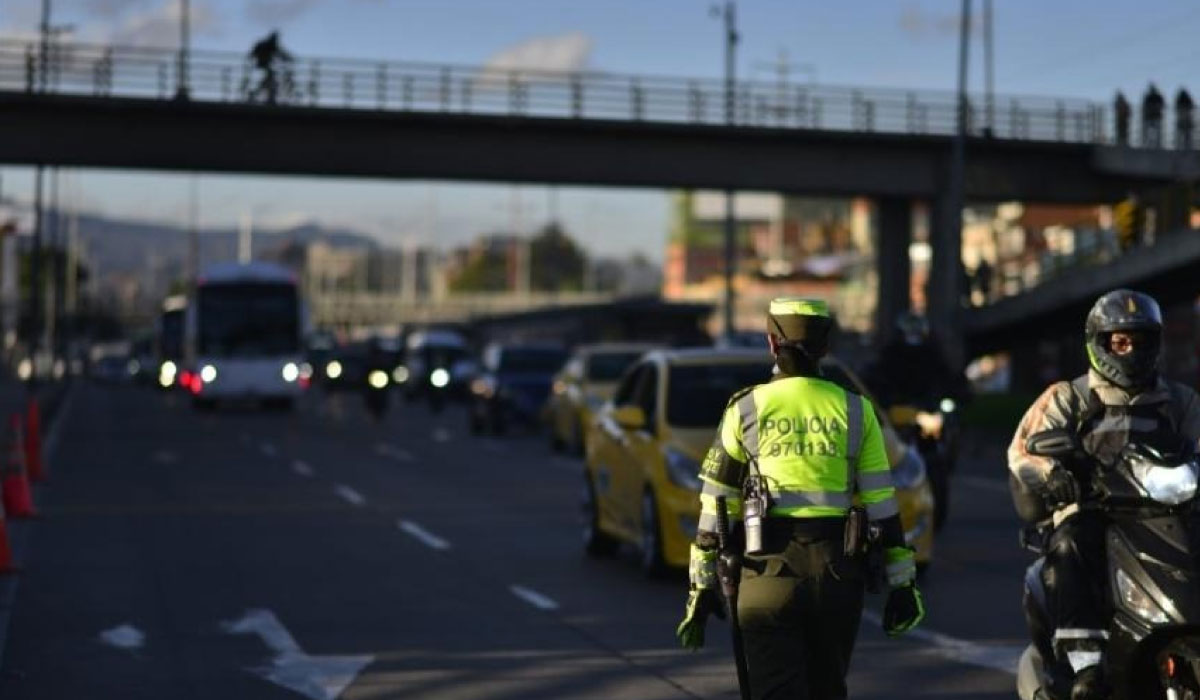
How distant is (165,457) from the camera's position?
3534 cm

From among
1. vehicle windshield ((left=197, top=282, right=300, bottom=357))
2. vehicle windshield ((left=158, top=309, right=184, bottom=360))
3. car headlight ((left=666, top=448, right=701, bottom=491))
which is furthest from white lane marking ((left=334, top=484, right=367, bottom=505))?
vehicle windshield ((left=158, top=309, right=184, bottom=360))

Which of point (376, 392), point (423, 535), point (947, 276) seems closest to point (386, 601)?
point (423, 535)

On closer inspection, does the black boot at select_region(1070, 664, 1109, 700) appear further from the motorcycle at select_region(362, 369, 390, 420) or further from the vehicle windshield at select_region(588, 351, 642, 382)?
the motorcycle at select_region(362, 369, 390, 420)

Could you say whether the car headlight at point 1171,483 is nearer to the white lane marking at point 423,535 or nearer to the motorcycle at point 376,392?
the white lane marking at point 423,535

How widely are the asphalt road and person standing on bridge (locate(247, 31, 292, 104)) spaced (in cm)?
2262

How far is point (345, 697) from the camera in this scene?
11320mm

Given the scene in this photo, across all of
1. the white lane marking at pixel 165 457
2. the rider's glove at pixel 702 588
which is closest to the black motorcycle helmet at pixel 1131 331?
the rider's glove at pixel 702 588

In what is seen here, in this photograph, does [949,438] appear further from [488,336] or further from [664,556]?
[488,336]

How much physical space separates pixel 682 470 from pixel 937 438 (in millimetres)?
3351

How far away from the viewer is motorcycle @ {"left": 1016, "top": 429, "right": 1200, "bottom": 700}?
282 inches

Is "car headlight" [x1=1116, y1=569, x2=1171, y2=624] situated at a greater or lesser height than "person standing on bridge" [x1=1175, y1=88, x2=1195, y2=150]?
lesser

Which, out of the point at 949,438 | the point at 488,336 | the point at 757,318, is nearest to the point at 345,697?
the point at 949,438

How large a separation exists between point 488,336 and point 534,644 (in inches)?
3971

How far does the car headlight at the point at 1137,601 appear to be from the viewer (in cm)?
718
